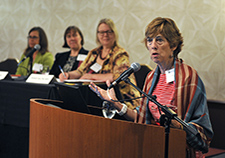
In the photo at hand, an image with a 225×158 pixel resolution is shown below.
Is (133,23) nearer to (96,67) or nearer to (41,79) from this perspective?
(96,67)

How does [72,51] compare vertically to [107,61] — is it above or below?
above

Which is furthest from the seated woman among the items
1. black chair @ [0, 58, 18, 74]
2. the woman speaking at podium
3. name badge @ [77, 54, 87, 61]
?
the woman speaking at podium

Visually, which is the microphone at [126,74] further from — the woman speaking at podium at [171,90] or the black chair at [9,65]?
the black chair at [9,65]

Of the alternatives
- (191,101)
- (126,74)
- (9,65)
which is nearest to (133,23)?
(9,65)

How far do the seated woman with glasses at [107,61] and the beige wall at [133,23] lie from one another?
4.47 feet

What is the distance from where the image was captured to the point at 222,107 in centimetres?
301

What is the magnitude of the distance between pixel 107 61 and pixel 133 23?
170cm

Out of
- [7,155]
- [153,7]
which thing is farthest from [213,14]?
[7,155]

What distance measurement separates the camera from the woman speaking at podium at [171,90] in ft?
5.16

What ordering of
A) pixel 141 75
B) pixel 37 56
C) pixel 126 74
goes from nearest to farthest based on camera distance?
pixel 126 74 < pixel 141 75 < pixel 37 56

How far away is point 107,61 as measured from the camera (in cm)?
343

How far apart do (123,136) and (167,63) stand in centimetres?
73

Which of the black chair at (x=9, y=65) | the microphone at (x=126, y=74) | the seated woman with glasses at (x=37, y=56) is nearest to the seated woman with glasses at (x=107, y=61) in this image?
the seated woman with glasses at (x=37, y=56)

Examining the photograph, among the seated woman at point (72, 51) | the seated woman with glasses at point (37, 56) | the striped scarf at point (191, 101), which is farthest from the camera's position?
the seated woman with glasses at point (37, 56)
